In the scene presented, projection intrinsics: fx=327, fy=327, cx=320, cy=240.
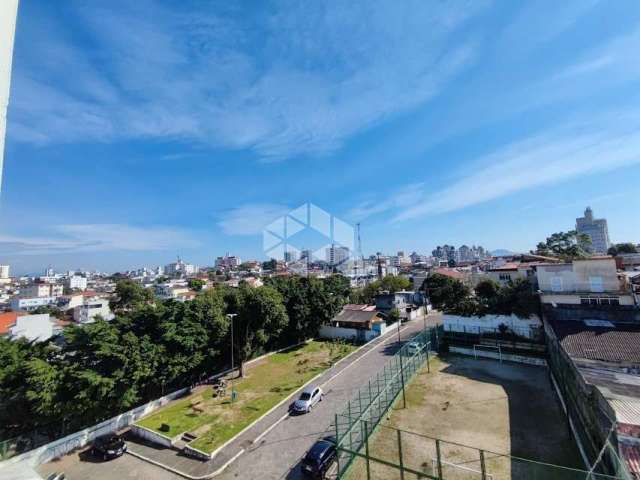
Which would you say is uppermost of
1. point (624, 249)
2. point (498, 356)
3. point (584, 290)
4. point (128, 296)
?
point (624, 249)

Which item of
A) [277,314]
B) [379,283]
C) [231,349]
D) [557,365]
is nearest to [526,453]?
[557,365]

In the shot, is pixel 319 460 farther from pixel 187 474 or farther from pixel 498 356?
pixel 498 356

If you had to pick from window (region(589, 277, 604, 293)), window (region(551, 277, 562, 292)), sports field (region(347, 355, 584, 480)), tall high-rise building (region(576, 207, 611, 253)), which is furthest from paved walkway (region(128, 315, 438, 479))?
tall high-rise building (region(576, 207, 611, 253))

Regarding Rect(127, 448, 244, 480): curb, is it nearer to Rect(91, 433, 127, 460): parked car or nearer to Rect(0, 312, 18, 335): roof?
Rect(91, 433, 127, 460): parked car

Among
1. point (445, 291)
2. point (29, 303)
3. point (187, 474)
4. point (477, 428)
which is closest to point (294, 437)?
point (187, 474)

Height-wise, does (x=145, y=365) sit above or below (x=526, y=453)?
above

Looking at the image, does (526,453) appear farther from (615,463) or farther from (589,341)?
(589,341)

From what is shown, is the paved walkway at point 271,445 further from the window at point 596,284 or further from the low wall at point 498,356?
the window at point 596,284
